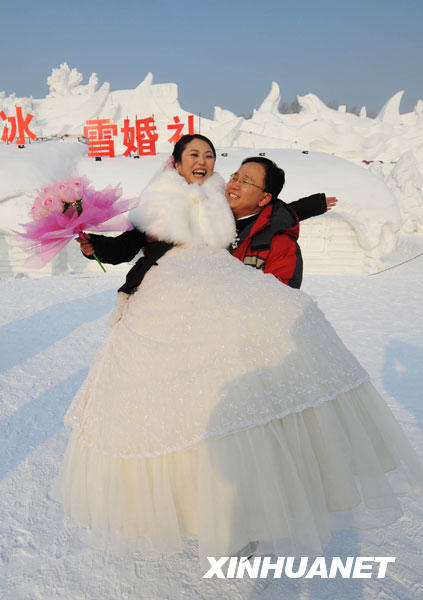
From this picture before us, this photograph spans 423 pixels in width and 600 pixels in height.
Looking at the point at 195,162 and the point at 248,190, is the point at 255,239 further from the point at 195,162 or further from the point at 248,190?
the point at 195,162

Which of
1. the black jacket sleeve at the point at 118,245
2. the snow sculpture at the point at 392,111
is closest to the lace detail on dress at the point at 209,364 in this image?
the black jacket sleeve at the point at 118,245

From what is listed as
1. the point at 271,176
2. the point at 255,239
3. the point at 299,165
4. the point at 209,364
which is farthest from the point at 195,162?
the point at 299,165

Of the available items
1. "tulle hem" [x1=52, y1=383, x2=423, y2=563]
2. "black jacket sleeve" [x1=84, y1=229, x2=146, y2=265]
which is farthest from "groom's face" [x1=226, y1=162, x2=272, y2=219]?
"tulle hem" [x1=52, y1=383, x2=423, y2=563]

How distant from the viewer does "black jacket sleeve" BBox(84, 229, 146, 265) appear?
1705 mm

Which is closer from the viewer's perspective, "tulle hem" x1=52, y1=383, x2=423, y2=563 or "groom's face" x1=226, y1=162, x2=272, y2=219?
"tulle hem" x1=52, y1=383, x2=423, y2=563

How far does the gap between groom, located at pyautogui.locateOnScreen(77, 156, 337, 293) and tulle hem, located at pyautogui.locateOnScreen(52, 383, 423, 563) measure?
693mm

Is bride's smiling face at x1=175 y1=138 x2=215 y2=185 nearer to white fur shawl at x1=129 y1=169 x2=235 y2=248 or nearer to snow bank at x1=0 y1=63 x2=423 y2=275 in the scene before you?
white fur shawl at x1=129 y1=169 x2=235 y2=248

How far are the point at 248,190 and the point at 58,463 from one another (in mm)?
2406

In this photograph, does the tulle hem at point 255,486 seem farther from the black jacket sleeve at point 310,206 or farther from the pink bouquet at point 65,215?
the black jacket sleeve at point 310,206

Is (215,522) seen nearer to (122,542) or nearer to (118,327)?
(122,542)

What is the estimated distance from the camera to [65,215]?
1.49 metres

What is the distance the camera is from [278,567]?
6.05ft

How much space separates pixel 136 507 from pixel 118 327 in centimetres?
77

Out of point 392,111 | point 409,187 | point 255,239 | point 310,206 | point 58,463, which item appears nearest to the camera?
point 255,239
